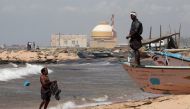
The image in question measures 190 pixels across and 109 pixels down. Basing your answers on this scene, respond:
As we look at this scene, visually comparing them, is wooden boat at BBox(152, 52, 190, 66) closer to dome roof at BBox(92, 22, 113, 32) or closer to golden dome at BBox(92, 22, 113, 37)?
golden dome at BBox(92, 22, 113, 37)

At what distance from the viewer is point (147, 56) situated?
16.4m

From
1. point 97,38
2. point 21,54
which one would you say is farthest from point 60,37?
point 21,54

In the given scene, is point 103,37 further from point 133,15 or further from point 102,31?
point 133,15

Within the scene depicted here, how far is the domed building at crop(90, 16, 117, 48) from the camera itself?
447ft

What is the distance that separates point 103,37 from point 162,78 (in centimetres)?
12450

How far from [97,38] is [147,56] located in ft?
397

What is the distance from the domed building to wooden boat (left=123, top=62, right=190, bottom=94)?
396 feet

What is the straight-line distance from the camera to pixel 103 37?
13762 centimetres

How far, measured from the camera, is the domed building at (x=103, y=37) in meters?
136

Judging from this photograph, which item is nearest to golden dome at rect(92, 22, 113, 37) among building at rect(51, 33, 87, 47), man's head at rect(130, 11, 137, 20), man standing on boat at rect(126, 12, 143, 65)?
building at rect(51, 33, 87, 47)

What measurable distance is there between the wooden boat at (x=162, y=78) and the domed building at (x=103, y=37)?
121 metres

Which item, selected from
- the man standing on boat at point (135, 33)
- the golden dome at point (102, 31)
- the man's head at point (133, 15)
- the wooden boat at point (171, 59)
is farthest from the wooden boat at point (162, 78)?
the golden dome at point (102, 31)

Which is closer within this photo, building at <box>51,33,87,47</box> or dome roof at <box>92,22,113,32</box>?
dome roof at <box>92,22,113,32</box>

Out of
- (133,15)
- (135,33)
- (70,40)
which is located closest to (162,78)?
(135,33)
